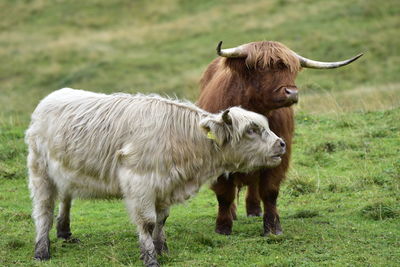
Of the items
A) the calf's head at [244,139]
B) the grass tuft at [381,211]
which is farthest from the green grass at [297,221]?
the calf's head at [244,139]

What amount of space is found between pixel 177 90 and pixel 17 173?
12320mm

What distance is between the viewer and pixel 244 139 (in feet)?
22.5

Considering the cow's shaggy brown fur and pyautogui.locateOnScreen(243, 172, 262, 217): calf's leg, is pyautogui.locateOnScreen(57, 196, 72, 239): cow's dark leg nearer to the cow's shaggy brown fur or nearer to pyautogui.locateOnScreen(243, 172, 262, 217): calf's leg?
the cow's shaggy brown fur

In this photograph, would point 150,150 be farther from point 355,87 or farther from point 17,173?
point 355,87

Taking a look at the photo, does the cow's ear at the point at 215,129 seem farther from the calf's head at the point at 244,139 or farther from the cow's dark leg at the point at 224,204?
the cow's dark leg at the point at 224,204

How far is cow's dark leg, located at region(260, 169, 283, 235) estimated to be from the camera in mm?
7754

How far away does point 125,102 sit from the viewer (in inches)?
279

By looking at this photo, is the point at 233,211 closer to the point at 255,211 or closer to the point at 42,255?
the point at 255,211

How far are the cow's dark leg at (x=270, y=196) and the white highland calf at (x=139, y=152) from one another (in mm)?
810

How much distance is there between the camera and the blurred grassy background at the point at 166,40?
24078 millimetres

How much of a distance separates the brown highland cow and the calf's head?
0.51 metres

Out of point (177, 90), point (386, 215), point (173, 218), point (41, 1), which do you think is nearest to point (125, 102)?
point (173, 218)

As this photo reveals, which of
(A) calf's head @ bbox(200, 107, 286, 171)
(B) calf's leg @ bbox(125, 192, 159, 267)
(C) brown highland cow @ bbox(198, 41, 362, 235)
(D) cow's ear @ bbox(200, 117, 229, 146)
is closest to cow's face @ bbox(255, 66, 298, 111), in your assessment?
(C) brown highland cow @ bbox(198, 41, 362, 235)

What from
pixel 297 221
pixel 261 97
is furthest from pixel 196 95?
pixel 261 97
